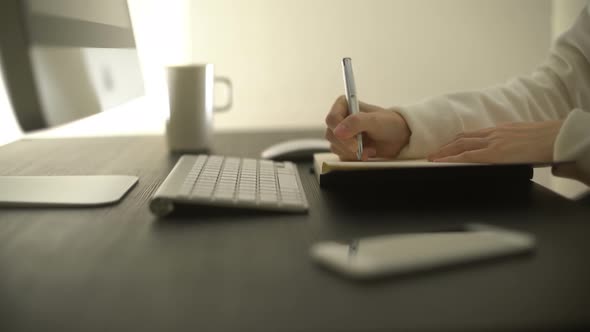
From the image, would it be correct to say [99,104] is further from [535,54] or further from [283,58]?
[535,54]

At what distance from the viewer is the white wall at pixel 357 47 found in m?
1.67

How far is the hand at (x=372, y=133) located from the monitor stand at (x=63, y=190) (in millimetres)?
302

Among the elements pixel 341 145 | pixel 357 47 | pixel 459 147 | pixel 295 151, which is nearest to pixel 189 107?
pixel 295 151

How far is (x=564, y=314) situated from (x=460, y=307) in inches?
2.4

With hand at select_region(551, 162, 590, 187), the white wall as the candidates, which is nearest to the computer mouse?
hand at select_region(551, 162, 590, 187)

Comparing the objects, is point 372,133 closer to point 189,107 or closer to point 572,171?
point 572,171

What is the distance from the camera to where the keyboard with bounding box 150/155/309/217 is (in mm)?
547

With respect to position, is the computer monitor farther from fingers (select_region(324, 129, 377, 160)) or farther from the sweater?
the sweater

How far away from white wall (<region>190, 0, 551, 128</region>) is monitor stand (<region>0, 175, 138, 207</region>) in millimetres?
1015

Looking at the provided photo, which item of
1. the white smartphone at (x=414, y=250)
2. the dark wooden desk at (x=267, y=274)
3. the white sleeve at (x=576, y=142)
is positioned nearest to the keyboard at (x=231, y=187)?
the dark wooden desk at (x=267, y=274)

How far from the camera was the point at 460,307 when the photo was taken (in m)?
0.33

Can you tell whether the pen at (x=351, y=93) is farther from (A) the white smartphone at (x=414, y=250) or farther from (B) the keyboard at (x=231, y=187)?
(A) the white smartphone at (x=414, y=250)

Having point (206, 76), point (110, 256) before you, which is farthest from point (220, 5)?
point (110, 256)

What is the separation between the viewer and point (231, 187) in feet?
1.99
